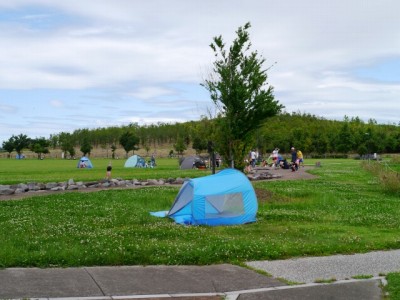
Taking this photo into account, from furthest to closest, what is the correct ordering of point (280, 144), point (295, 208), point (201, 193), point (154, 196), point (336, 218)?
1. point (280, 144)
2. point (154, 196)
3. point (295, 208)
4. point (336, 218)
5. point (201, 193)

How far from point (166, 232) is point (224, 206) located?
2.95 m

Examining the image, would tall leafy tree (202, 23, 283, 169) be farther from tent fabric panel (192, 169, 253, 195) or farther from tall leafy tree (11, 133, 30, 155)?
tall leafy tree (11, 133, 30, 155)

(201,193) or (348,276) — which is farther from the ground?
(201,193)

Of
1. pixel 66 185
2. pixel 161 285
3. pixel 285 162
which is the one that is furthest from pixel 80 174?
pixel 161 285

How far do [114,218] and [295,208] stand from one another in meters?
7.02

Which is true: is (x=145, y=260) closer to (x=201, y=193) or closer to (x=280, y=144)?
(x=201, y=193)

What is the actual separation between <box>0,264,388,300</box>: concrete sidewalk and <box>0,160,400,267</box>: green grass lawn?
63 cm

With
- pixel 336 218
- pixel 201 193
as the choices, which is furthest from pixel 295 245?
pixel 336 218

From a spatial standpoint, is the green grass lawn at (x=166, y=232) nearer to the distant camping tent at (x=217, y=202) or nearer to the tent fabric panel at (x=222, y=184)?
the distant camping tent at (x=217, y=202)

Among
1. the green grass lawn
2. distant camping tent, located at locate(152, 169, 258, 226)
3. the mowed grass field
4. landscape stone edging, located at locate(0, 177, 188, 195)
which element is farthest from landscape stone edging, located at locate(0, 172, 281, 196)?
distant camping tent, located at locate(152, 169, 258, 226)

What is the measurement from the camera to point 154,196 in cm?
2159

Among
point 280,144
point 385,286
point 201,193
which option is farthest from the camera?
point 280,144

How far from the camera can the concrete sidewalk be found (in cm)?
760

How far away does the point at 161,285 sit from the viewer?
8203 mm
